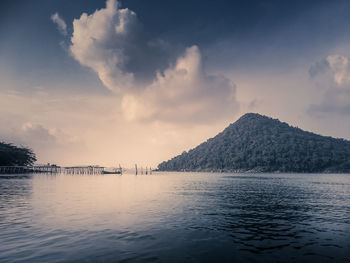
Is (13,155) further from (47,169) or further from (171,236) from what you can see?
(171,236)

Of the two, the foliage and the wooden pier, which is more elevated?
the foliage

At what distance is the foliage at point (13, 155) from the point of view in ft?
443

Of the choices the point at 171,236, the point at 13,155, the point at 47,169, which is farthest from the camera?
the point at 47,169

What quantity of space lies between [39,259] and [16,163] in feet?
551

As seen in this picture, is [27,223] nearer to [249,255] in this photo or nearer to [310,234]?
[249,255]

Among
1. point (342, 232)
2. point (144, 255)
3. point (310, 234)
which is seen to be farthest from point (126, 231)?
point (342, 232)

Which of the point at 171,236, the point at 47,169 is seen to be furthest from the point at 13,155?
the point at 171,236

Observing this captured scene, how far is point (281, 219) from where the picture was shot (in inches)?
842

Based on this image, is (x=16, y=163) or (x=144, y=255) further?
(x=16, y=163)

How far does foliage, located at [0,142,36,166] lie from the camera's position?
135062mm

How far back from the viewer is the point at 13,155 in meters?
143

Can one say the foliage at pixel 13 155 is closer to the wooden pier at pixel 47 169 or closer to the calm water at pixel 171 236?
the wooden pier at pixel 47 169

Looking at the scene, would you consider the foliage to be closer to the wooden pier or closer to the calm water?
the wooden pier

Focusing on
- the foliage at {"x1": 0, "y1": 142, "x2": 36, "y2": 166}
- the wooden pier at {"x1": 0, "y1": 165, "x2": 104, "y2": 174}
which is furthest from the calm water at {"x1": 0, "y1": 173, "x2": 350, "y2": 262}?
the wooden pier at {"x1": 0, "y1": 165, "x2": 104, "y2": 174}
